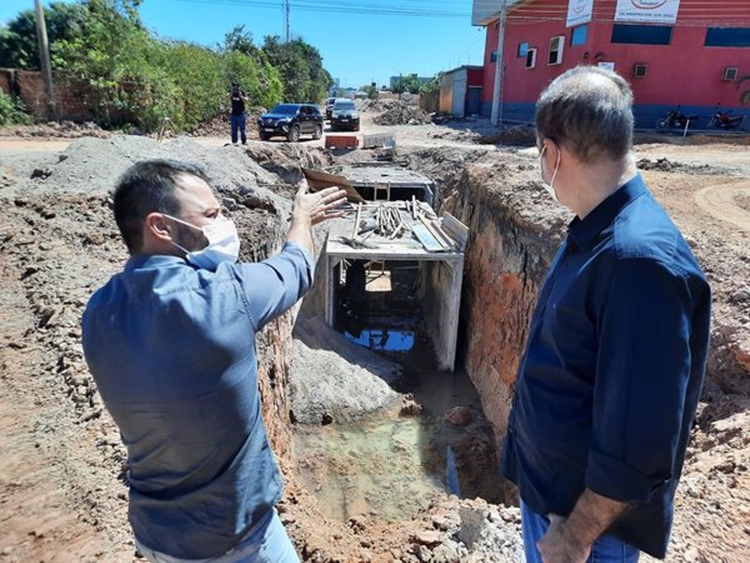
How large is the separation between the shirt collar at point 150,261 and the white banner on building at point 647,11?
2337 centimetres

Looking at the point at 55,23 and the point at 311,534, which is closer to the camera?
the point at 311,534

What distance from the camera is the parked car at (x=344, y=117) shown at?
29750 mm

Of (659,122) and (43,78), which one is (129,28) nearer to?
(43,78)

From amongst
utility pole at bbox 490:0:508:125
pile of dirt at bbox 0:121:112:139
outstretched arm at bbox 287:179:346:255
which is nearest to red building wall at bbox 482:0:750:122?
utility pole at bbox 490:0:508:125

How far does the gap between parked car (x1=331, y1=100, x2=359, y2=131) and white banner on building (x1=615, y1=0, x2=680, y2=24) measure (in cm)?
1478

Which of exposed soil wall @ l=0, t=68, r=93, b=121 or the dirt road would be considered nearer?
the dirt road

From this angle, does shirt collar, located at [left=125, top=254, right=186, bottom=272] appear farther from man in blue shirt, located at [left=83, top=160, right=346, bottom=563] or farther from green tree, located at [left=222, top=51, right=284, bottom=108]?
green tree, located at [left=222, top=51, right=284, bottom=108]

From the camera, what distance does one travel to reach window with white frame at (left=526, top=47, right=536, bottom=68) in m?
24.9

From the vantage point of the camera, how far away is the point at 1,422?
361 centimetres

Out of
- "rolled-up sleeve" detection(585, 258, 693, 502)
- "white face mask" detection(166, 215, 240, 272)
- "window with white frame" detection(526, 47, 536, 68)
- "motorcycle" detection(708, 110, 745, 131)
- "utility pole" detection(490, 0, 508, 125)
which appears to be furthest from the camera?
"utility pole" detection(490, 0, 508, 125)

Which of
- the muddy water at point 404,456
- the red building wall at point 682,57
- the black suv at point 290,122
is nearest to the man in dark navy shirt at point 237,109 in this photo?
the black suv at point 290,122

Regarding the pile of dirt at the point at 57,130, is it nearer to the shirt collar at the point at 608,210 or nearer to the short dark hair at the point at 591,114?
the short dark hair at the point at 591,114

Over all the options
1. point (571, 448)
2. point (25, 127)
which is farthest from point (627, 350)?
point (25, 127)

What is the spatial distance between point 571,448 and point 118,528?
2627 mm
